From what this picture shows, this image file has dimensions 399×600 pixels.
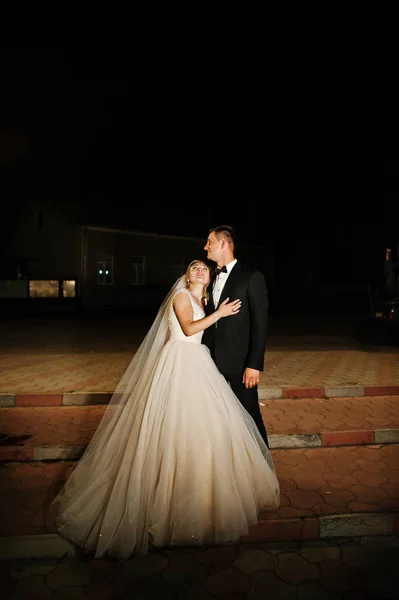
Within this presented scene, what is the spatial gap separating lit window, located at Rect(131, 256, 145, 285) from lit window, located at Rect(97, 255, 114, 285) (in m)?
1.44

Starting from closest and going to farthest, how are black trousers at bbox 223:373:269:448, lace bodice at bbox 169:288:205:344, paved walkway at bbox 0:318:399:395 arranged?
lace bodice at bbox 169:288:205:344 < black trousers at bbox 223:373:269:448 < paved walkway at bbox 0:318:399:395

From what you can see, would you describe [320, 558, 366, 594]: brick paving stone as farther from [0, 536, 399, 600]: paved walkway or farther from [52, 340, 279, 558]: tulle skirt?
[52, 340, 279, 558]: tulle skirt

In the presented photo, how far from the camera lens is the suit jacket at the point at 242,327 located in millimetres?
3426

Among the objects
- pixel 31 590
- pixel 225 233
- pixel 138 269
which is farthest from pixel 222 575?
pixel 138 269

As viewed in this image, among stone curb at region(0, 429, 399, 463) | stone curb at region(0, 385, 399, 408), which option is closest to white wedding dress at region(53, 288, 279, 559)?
stone curb at region(0, 429, 399, 463)

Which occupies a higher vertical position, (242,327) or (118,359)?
(242,327)

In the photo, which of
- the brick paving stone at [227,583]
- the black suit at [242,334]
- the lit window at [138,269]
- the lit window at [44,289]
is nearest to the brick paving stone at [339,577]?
the brick paving stone at [227,583]

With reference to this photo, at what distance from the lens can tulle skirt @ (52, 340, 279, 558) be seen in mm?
2885

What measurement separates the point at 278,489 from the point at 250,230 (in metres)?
31.6

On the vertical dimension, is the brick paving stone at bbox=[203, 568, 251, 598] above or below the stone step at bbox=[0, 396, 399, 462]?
below

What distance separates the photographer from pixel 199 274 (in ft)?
11.1

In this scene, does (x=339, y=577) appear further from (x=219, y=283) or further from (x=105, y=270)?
(x=105, y=270)

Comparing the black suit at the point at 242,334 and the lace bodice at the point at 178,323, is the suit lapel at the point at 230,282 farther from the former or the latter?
the lace bodice at the point at 178,323

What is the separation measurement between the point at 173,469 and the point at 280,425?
2.33 m
